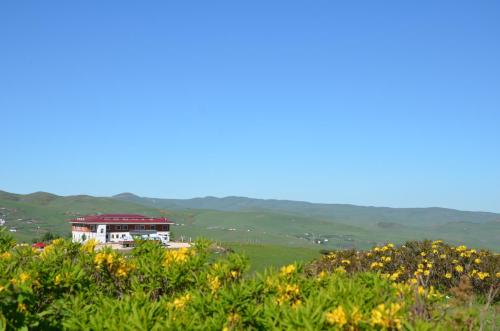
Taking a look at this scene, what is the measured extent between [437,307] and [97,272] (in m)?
4.28

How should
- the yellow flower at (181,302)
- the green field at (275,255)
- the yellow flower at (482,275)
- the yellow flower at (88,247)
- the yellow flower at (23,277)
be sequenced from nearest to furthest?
the yellow flower at (181,302)
the yellow flower at (23,277)
the yellow flower at (88,247)
the yellow flower at (482,275)
the green field at (275,255)

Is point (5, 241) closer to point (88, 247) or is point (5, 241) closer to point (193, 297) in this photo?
point (88, 247)

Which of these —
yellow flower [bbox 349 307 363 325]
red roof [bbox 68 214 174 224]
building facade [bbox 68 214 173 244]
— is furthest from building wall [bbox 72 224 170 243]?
yellow flower [bbox 349 307 363 325]

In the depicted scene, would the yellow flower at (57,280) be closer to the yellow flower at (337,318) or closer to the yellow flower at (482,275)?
the yellow flower at (337,318)

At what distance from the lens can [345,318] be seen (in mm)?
4070

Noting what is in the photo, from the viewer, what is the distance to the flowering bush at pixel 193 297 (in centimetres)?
404

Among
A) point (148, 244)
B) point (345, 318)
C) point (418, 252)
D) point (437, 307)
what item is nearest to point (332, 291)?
point (345, 318)

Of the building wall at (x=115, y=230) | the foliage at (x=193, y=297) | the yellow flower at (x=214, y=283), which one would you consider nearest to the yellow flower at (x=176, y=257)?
the foliage at (x=193, y=297)

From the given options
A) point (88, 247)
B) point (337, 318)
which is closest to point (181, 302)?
point (337, 318)

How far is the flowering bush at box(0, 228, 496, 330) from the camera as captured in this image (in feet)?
13.3

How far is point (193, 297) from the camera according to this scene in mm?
4836

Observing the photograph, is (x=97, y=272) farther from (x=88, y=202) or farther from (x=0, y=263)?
(x=88, y=202)

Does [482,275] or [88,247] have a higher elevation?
[88,247]

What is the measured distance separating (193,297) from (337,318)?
1456 millimetres
